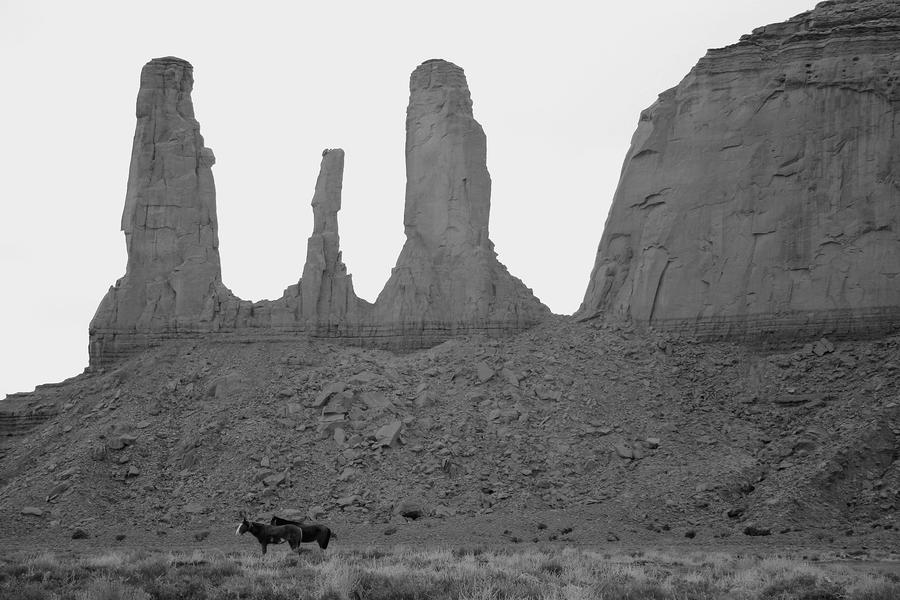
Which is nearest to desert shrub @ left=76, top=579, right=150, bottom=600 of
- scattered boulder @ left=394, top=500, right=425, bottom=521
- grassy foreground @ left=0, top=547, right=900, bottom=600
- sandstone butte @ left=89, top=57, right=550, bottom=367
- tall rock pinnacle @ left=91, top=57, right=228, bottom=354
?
grassy foreground @ left=0, top=547, right=900, bottom=600

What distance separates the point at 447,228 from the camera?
45281mm

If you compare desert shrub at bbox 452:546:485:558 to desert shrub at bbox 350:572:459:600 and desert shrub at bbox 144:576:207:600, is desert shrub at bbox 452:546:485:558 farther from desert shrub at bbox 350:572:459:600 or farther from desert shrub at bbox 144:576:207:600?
desert shrub at bbox 144:576:207:600

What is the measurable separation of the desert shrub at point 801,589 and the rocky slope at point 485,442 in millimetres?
9118

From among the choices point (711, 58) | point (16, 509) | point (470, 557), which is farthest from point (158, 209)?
point (470, 557)

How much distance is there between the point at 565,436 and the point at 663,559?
39.0 ft

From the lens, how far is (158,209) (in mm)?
46438

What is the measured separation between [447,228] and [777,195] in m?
11.8

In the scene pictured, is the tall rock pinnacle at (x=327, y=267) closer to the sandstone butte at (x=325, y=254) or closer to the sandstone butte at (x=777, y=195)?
the sandstone butte at (x=325, y=254)

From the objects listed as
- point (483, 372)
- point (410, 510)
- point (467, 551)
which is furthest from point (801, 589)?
point (483, 372)

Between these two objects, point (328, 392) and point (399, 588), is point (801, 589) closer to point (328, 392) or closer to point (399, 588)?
point (399, 588)

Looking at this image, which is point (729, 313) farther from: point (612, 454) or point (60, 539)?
point (60, 539)

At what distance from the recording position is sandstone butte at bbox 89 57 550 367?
146ft

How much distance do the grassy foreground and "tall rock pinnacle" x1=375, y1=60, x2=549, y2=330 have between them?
60.7ft

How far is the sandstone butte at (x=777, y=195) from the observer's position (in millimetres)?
41750
